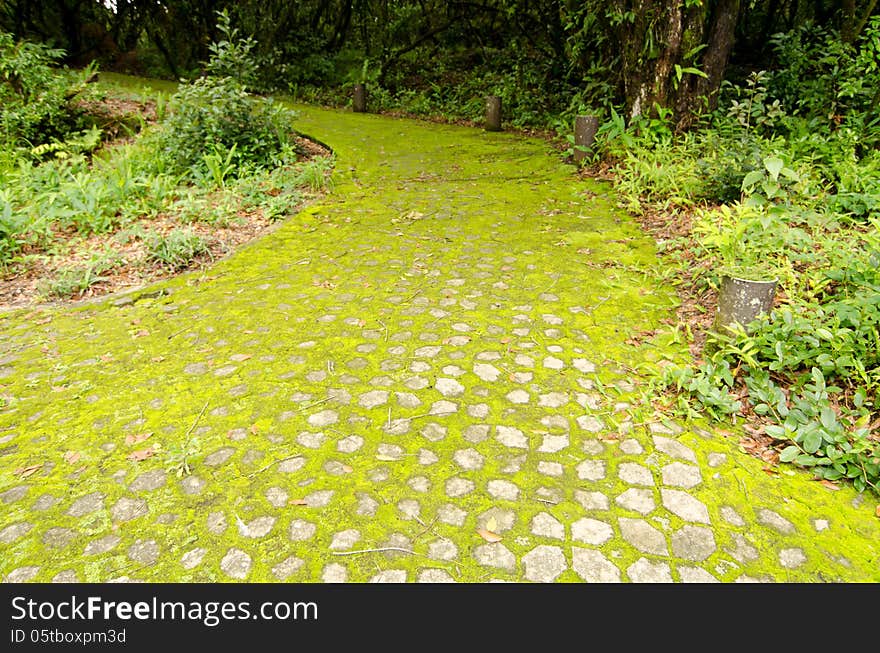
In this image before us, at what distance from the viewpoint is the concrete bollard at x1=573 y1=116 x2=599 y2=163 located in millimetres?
7809

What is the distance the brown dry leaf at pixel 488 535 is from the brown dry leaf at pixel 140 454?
1.68m

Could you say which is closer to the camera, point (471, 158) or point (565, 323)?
point (565, 323)

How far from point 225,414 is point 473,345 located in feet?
5.12

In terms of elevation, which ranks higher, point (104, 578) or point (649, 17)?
point (649, 17)

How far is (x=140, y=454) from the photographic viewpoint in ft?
9.43

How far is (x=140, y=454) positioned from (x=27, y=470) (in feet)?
1.73

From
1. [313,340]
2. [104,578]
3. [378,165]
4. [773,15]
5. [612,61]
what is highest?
[773,15]

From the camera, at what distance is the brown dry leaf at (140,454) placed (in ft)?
9.33

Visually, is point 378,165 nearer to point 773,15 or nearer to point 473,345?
point 473,345

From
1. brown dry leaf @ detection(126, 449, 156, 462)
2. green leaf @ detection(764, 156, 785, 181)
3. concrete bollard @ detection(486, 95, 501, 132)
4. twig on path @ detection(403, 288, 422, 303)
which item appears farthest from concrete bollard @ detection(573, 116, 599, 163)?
brown dry leaf @ detection(126, 449, 156, 462)

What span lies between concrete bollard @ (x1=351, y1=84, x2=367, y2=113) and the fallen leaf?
11.2 metres

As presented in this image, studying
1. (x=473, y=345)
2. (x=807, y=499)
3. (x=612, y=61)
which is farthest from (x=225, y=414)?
(x=612, y=61)

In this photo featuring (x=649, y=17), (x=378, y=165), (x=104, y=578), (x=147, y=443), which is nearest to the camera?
(x=104, y=578)

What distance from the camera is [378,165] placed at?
27.1 feet
